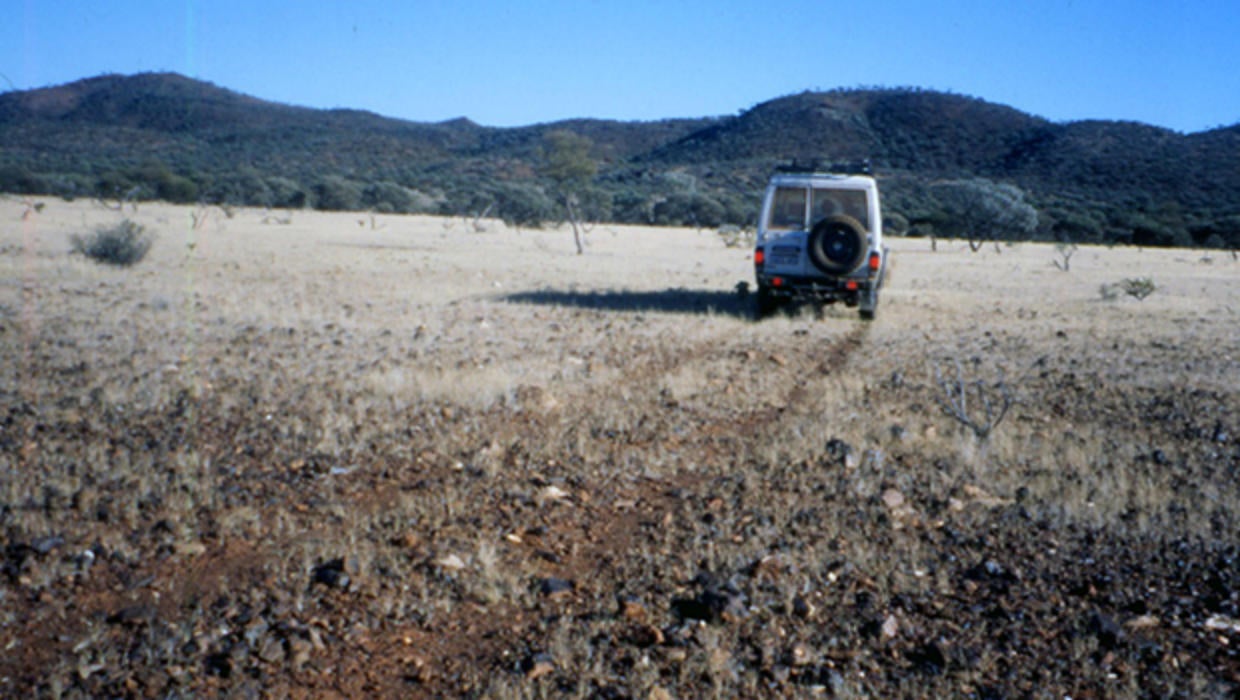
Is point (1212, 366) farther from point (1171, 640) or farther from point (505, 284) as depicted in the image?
point (505, 284)

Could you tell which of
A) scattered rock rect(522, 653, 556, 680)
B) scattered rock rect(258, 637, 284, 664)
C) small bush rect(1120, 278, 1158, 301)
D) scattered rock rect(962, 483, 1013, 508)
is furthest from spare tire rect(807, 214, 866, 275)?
scattered rock rect(258, 637, 284, 664)

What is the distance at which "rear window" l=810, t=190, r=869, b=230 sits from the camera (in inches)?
472

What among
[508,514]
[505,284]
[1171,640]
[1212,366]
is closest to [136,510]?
[508,514]

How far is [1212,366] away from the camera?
8.72 meters

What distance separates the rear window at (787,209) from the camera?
39.4ft

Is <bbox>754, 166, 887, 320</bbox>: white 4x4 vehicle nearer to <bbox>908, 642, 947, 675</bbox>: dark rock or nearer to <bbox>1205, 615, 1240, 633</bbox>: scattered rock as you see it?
<bbox>1205, 615, 1240, 633</bbox>: scattered rock

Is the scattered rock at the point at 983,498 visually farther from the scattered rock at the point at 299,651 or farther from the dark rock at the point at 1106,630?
the scattered rock at the point at 299,651

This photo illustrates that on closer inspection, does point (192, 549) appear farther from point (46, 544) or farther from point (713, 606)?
point (713, 606)

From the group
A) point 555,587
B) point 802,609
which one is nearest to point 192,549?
point 555,587

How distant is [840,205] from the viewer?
39.7ft

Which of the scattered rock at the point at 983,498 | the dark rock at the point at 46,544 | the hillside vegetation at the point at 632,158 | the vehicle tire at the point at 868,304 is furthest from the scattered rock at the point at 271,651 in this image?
the hillside vegetation at the point at 632,158

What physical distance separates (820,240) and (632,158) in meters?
83.4

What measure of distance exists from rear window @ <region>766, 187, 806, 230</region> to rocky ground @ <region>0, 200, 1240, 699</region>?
2985 mm

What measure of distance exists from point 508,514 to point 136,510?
5.96 feet
